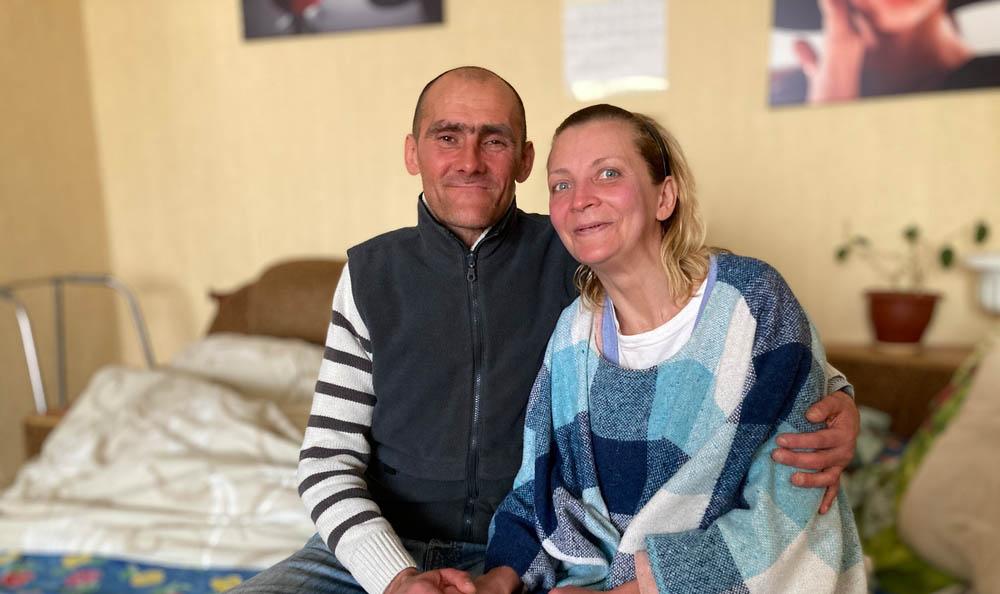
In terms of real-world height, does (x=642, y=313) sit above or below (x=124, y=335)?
above

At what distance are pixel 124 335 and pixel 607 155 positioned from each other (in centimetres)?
296

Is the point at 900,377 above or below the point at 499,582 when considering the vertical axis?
below

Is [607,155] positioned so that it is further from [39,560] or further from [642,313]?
[39,560]

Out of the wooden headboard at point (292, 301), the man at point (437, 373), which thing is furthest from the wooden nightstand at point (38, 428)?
the man at point (437, 373)

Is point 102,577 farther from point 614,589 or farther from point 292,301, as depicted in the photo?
point 292,301

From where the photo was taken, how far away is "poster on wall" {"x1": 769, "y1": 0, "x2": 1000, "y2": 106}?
2.19m

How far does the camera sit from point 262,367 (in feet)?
7.56

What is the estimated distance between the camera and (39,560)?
1.59 metres

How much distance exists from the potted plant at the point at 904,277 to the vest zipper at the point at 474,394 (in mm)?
1621

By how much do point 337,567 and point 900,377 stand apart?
1.71m

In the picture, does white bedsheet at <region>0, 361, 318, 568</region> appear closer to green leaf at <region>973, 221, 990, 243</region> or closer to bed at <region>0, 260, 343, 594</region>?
bed at <region>0, 260, 343, 594</region>

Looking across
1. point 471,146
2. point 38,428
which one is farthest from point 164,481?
point 471,146

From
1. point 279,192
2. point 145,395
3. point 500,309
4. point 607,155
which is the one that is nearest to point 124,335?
point 279,192

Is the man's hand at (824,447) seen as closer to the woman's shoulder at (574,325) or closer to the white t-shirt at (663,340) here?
the white t-shirt at (663,340)
